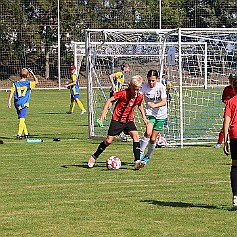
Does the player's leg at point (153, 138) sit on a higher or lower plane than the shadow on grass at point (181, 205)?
higher

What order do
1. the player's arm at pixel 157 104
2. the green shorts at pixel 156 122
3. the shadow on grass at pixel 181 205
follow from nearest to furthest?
1. the shadow on grass at pixel 181 205
2. the player's arm at pixel 157 104
3. the green shorts at pixel 156 122

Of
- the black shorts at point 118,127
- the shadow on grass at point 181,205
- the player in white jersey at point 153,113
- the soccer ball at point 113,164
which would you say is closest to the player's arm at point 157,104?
the player in white jersey at point 153,113

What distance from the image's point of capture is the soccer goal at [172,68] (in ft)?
57.3

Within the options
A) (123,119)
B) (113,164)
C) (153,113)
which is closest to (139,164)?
(113,164)

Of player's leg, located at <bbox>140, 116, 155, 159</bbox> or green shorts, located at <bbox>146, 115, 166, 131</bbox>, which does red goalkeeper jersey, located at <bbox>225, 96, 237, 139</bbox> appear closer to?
player's leg, located at <bbox>140, 116, 155, 159</bbox>

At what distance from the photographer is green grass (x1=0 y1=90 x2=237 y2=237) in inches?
323

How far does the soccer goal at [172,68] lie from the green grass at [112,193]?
2.16 meters

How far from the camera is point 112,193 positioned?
413 inches

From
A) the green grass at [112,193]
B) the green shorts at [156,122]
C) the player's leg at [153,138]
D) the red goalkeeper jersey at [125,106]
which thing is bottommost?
the green grass at [112,193]

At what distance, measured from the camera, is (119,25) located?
5216cm

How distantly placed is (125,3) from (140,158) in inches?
1611

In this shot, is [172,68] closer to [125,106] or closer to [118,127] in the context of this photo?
[125,106]

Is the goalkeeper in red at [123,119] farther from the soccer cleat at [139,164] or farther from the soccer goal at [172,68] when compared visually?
the soccer goal at [172,68]

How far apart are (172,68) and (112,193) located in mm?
9796
